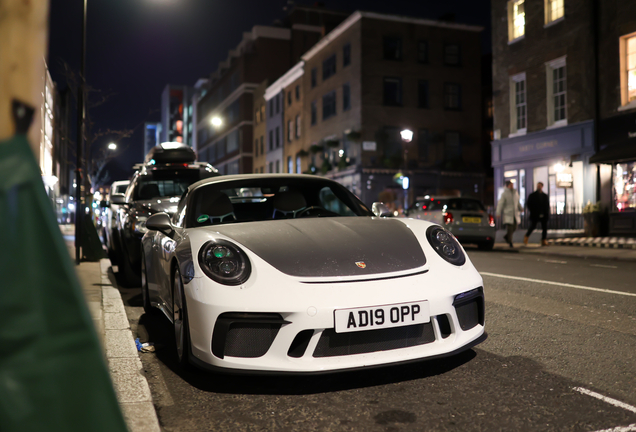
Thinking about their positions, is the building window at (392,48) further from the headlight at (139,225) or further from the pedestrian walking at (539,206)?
the headlight at (139,225)

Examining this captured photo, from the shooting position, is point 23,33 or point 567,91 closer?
point 23,33

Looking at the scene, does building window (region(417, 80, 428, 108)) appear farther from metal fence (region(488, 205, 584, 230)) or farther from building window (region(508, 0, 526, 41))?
metal fence (region(488, 205, 584, 230))

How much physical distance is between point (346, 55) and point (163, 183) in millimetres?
30115

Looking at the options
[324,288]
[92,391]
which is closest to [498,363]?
[324,288]

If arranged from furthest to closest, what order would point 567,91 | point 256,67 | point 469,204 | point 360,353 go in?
point 256,67 < point 567,91 < point 469,204 < point 360,353

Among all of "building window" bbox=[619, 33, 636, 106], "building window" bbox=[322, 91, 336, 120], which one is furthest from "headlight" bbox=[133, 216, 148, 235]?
"building window" bbox=[322, 91, 336, 120]

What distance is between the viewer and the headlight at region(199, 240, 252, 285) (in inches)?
141

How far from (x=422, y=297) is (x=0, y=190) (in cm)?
275

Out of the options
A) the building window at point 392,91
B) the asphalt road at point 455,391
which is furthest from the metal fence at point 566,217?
the asphalt road at point 455,391

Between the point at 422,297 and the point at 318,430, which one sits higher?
the point at 422,297

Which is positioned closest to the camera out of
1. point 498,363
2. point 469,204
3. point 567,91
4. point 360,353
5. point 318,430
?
point 318,430

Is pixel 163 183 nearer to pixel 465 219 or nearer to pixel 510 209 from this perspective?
pixel 465 219

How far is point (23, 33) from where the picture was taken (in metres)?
1.09

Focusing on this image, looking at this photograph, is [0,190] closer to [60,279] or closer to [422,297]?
[60,279]
